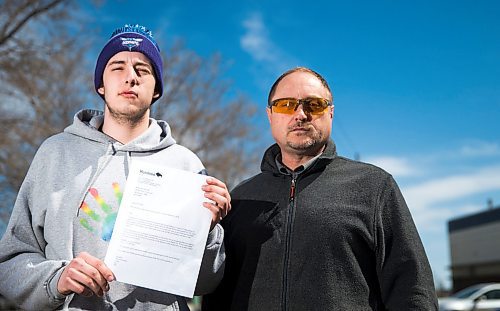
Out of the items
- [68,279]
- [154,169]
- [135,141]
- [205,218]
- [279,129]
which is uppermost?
[279,129]

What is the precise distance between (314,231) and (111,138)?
123 centimetres

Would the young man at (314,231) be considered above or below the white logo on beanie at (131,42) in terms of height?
below

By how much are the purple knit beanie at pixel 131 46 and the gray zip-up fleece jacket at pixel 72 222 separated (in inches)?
13.7

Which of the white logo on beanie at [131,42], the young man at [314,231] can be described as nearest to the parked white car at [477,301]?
the young man at [314,231]

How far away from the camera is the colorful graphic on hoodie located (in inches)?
109

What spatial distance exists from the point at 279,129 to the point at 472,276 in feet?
137

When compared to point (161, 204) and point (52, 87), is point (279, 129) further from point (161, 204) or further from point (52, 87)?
point (52, 87)

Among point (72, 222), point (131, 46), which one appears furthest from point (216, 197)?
point (131, 46)

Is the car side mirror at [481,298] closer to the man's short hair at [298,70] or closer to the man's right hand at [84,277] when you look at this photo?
the man's short hair at [298,70]

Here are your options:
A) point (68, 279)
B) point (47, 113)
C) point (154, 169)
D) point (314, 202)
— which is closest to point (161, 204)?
point (154, 169)

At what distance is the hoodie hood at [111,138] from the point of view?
304cm

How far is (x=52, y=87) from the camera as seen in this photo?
2058 cm

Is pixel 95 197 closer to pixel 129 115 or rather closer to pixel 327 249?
pixel 129 115

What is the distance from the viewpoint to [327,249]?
3.11 meters
